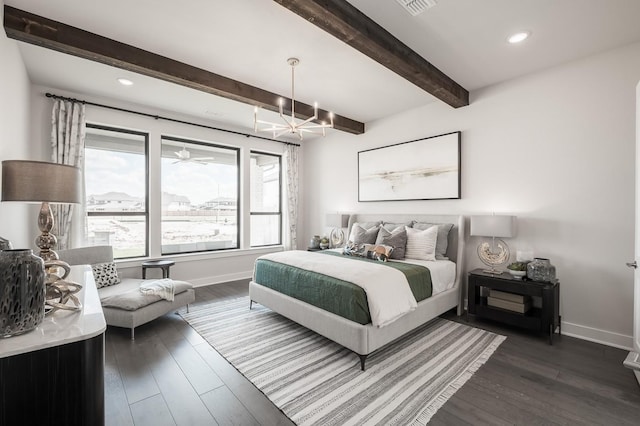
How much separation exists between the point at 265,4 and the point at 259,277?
9.28 feet

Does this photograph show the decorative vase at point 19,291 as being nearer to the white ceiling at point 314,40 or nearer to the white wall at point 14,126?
the white wall at point 14,126

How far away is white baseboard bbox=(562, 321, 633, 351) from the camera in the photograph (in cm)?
275

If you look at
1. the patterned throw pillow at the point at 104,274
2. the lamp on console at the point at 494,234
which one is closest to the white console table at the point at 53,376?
the patterned throw pillow at the point at 104,274

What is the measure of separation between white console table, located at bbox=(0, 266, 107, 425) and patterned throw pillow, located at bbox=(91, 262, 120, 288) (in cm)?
270

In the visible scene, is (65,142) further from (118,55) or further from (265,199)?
(265,199)

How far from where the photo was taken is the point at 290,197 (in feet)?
19.8

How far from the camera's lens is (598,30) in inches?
99.4

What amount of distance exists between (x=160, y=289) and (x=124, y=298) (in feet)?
1.13

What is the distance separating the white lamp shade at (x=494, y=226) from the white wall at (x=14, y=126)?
14.7 ft

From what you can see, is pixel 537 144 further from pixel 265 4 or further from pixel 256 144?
pixel 256 144

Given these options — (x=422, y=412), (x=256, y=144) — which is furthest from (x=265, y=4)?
(x=256, y=144)

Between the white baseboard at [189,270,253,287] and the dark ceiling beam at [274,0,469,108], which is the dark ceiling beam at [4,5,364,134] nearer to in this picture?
the dark ceiling beam at [274,0,469,108]

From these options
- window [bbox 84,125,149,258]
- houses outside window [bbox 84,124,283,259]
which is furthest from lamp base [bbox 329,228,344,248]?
window [bbox 84,125,149,258]

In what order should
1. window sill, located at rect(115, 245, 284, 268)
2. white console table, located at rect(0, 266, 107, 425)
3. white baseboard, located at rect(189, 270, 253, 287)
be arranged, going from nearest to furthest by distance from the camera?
white console table, located at rect(0, 266, 107, 425) → window sill, located at rect(115, 245, 284, 268) → white baseboard, located at rect(189, 270, 253, 287)
